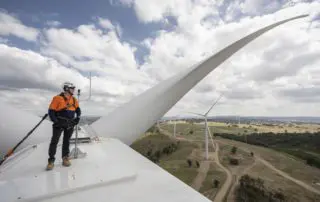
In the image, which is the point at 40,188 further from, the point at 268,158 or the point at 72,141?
the point at 268,158

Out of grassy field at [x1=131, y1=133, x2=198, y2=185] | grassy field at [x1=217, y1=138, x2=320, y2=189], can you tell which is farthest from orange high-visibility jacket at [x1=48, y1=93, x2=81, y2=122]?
grassy field at [x1=217, y1=138, x2=320, y2=189]

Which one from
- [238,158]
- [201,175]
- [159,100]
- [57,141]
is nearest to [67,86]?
[57,141]

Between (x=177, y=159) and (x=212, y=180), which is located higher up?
(x=212, y=180)

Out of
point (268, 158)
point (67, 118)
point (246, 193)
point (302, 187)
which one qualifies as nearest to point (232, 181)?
point (246, 193)

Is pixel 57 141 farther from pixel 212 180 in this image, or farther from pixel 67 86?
pixel 212 180

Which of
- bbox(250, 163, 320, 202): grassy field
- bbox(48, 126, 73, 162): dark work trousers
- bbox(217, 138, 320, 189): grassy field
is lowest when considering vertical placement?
bbox(217, 138, 320, 189): grassy field

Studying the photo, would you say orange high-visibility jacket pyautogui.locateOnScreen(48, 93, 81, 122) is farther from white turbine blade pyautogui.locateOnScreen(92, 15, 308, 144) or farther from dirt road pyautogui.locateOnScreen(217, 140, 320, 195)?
dirt road pyautogui.locateOnScreen(217, 140, 320, 195)
